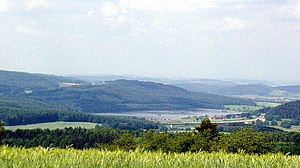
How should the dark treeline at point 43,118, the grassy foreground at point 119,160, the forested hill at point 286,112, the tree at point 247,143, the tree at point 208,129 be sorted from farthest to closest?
the forested hill at point 286,112 < the dark treeline at point 43,118 < the tree at point 208,129 < the tree at point 247,143 < the grassy foreground at point 119,160

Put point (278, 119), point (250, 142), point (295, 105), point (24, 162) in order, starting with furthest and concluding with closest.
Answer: point (295, 105) < point (278, 119) < point (250, 142) < point (24, 162)

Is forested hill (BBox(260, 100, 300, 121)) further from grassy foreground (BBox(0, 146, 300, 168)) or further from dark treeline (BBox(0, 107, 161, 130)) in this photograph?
grassy foreground (BBox(0, 146, 300, 168))

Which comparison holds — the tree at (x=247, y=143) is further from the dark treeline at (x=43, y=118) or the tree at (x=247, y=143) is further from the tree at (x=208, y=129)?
the dark treeline at (x=43, y=118)

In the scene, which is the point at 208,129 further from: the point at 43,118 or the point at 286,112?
the point at 286,112

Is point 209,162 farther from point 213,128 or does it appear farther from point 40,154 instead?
point 213,128

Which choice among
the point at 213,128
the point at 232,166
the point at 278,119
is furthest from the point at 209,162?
the point at 278,119

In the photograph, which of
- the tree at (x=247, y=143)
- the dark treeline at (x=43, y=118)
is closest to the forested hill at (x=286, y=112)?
the dark treeline at (x=43, y=118)

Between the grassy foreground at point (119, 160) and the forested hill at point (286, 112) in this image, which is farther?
the forested hill at point (286, 112)
